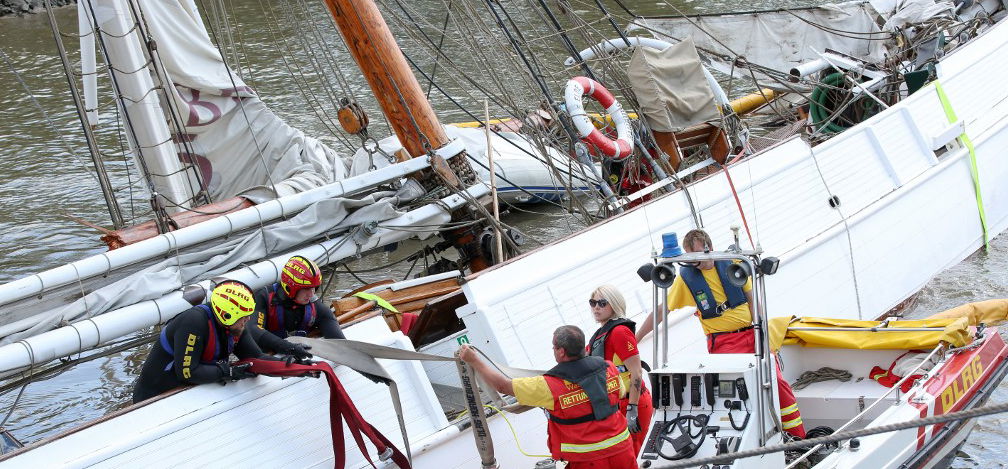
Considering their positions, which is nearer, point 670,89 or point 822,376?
point 822,376

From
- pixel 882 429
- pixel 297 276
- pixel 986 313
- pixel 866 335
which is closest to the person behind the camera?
pixel 882 429

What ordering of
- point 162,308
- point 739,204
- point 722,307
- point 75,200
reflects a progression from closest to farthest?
point 722,307
point 162,308
point 739,204
point 75,200

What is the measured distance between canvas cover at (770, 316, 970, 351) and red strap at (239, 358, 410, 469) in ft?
8.85

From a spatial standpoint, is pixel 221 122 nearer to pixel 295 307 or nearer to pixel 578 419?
pixel 295 307

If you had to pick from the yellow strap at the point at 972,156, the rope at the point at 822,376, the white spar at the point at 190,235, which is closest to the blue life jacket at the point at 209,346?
the white spar at the point at 190,235

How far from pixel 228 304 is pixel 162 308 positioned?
5.68 ft

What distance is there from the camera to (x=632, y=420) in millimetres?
5605

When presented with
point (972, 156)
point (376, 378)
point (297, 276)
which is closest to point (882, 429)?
point (376, 378)

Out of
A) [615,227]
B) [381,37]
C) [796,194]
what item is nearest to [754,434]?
[615,227]

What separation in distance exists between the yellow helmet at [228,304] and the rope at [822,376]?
3657 mm

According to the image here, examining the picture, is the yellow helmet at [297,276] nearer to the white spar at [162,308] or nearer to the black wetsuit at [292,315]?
the black wetsuit at [292,315]

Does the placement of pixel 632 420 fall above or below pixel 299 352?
below

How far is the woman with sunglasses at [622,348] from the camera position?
215 inches

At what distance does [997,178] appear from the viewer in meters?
10.4
